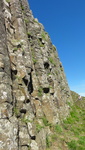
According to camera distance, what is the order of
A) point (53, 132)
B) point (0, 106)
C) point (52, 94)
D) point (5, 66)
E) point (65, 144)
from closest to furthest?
point (0, 106) → point (5, 66) → point (65, 144) → point (53, 132) → point (52, 94)

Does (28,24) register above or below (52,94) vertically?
above

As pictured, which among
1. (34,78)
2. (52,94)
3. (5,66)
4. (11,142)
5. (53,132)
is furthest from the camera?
(52,94)

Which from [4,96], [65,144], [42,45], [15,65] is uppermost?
[42,45]

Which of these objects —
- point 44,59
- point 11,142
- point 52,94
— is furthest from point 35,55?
point 11,142

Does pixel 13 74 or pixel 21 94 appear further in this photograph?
pixel 13 74

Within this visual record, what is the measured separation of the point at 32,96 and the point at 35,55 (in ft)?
24.4

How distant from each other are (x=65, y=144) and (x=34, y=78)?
8258 mm

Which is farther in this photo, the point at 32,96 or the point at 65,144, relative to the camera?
the point at 32,96

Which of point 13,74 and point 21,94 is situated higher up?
point 13,74

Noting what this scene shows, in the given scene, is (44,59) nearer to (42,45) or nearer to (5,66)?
(42,45)

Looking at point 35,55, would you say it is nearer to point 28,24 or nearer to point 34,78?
point 34,78

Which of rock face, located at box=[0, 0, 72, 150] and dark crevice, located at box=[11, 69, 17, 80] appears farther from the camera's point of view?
dark crevice, located at box=[11, 69, 17, 80]

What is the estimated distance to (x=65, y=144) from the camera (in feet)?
48.7

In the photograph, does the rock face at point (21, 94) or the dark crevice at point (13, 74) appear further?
the dark crevice at point (13, 74)
